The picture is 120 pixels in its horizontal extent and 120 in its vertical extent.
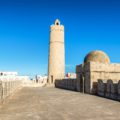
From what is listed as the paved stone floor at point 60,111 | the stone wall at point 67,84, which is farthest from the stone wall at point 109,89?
the stone wall at point 67,84

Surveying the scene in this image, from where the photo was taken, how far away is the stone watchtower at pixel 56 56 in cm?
4662

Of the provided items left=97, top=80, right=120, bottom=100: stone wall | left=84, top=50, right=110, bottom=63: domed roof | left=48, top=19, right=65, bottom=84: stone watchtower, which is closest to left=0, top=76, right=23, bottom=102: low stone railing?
left=97, top=80, right=120, bottom=100: stone wall

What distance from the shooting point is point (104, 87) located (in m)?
19.1

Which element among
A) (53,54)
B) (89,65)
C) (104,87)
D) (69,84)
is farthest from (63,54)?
(104,87)

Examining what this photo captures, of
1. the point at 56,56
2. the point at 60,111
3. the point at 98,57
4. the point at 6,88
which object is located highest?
the point at 56,56

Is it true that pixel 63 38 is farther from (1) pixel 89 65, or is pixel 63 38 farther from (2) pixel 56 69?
(1) pixel 89 65

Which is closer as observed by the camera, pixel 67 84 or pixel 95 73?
pixel 95 73

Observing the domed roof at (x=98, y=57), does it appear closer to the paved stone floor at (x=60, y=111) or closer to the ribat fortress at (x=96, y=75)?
the ribat fortress at (x=96, y=75)

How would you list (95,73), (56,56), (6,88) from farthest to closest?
(56,56) < (95,73) < (6,88)

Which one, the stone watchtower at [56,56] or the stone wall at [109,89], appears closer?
the stone wall at [109,89]

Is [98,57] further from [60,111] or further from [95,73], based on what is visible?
[60,111]

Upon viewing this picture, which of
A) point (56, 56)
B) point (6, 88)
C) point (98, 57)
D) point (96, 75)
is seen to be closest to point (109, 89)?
point (96, 75)

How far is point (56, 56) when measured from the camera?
4653 centimetres

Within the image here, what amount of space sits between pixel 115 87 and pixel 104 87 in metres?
2.37
